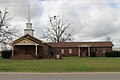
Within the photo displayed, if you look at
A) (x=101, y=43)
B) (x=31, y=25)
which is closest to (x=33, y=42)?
(x=31, y=25)

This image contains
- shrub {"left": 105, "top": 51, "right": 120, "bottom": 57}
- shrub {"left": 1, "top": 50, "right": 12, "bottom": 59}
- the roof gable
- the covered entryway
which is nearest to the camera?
the roof gable

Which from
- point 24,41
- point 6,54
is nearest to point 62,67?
point 24,41

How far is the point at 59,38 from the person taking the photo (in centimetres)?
9931

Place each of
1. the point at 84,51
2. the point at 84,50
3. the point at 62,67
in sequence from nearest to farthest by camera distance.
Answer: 1. the point at 62,67
2. the point at 84,51
3. the point at 84,50

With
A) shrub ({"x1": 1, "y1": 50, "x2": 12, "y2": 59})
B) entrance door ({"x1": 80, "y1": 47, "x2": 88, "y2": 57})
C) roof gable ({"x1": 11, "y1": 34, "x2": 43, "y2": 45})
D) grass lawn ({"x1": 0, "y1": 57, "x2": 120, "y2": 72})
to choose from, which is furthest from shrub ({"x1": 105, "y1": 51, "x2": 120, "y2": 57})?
grass lawn ({"x1": 0, "y1": 57, "x2": 120, "y2": 72})

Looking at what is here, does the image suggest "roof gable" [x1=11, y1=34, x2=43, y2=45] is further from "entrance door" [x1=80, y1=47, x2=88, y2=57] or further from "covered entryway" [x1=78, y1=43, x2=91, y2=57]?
"entrance door" [x1=80, y1=47, x2=88, y2=57]

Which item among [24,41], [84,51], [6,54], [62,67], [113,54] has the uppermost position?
[24,41]

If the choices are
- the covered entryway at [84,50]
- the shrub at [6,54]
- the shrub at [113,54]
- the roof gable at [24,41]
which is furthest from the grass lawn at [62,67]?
the covered entryway at [84,50]

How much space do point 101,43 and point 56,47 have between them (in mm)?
11464

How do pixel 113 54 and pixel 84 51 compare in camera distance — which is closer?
pixel 113 54

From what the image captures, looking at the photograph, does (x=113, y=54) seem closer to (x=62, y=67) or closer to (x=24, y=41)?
(x=24, y=41)

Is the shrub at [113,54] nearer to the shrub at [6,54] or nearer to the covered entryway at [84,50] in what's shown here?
the covered entryway at [84,50]

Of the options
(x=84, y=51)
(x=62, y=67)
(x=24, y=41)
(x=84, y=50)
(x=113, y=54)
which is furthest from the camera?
(x=84, y=50)

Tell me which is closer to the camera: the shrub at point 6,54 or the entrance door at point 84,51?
the shrub at point 6,54
